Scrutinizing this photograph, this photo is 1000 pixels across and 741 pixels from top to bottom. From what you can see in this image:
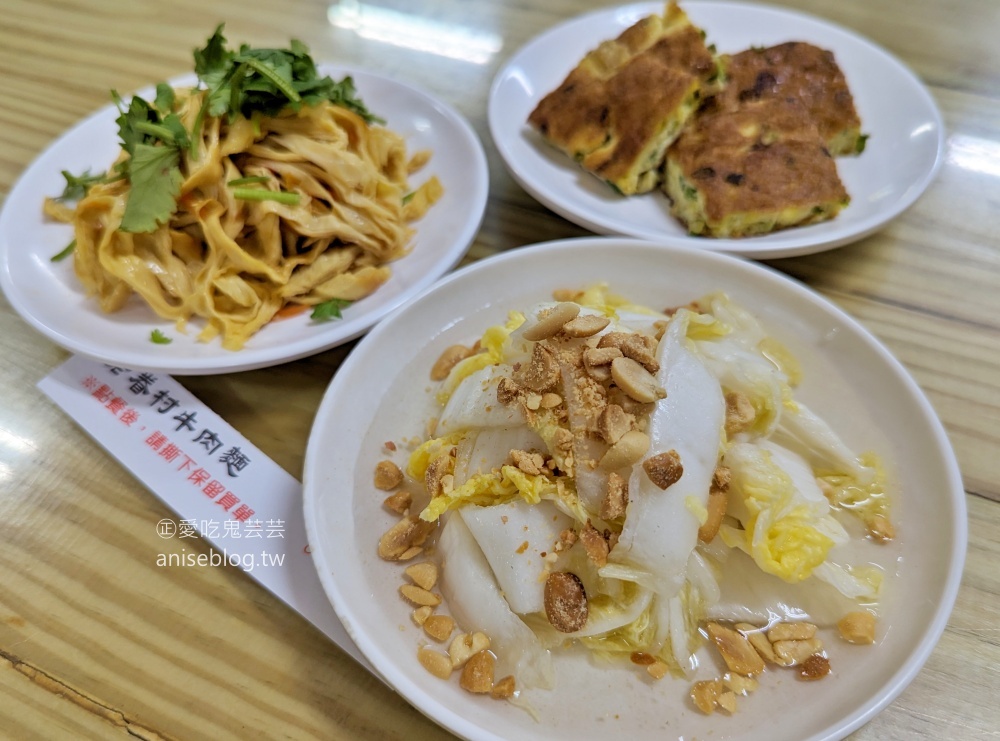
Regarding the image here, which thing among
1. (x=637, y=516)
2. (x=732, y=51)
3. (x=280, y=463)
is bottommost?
(x=280, y=463)

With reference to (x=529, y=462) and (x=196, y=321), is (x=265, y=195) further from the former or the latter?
(x=529, y=462)

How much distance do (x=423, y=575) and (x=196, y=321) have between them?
0.91 m

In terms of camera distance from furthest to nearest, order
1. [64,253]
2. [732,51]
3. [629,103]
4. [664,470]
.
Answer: [732,51], [629,103], [64,253], [664,470]

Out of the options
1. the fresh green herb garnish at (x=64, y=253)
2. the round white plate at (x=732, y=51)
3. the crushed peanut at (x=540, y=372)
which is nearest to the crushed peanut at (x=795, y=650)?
the crushed peanut at (x=540, y=372)

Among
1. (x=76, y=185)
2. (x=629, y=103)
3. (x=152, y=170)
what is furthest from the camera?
(x=629, y=103)

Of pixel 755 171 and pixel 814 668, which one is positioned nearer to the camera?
pixel 814 668

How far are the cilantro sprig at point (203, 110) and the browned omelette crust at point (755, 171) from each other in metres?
1.03

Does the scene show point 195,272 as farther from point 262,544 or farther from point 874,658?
point 874,658

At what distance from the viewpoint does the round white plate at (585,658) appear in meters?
0.99

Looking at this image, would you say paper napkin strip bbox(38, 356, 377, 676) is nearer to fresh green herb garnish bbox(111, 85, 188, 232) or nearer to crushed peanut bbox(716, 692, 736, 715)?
fresh green herb garnish bbox(111, 85, 188, 232)

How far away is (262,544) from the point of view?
4.10ft

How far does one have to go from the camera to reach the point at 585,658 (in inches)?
42.7

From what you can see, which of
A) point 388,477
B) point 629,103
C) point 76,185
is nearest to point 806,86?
point 629,103

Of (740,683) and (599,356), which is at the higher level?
(599,356)
